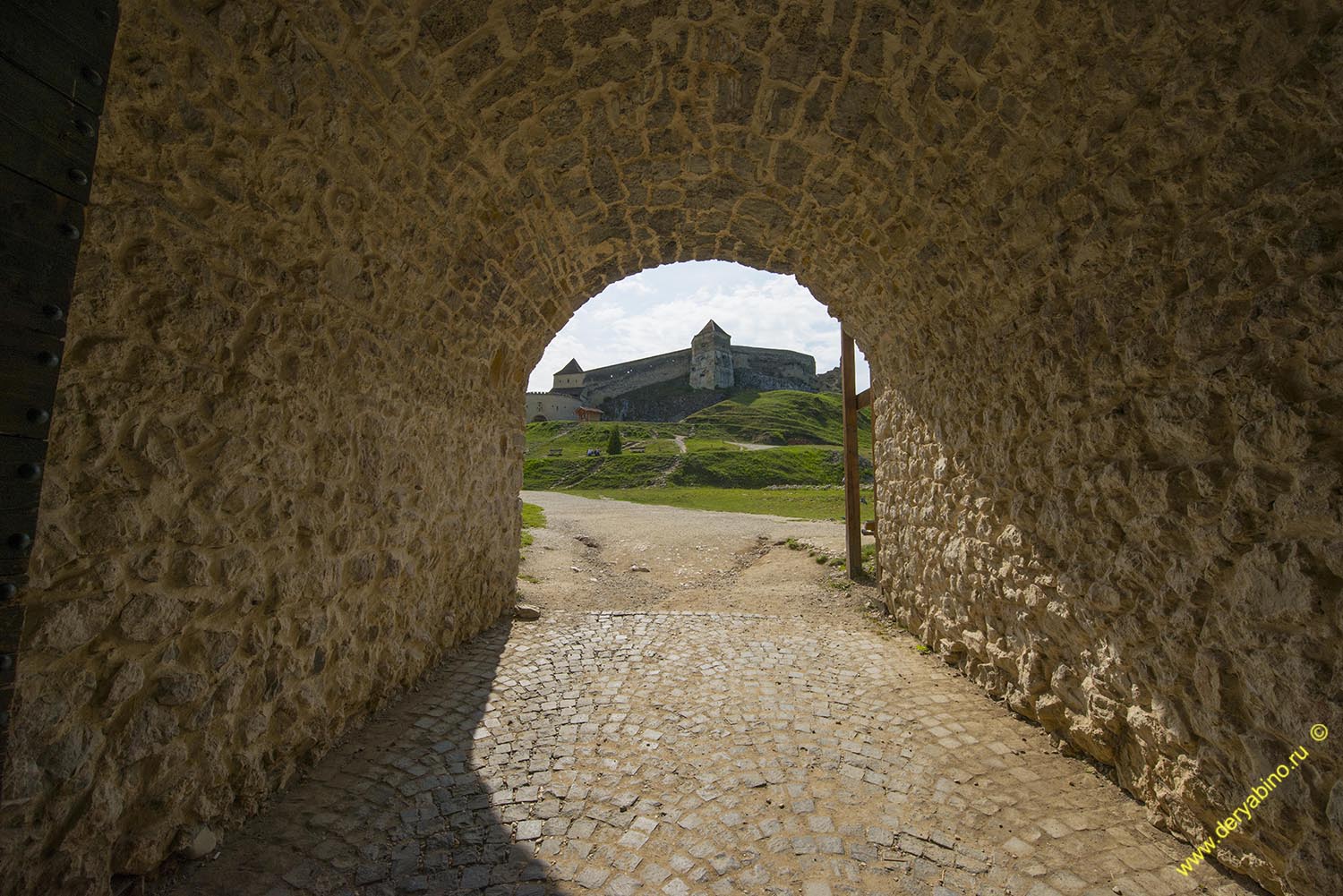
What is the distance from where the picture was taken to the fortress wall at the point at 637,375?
2552 inches

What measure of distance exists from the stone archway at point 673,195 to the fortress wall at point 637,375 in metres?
60.0

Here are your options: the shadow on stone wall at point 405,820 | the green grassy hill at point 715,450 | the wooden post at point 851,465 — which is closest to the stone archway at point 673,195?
the shadow on stone wall at point 405,820

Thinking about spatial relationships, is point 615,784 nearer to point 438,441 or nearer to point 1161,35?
point 438,441

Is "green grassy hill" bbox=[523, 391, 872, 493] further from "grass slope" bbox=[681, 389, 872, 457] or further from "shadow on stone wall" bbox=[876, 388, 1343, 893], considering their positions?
"shadow on stone wall" bbox=[876, 388, 1343, 893]

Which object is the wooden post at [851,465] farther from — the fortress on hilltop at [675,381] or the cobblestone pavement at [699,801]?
the fortress on hilltop at [675,381]

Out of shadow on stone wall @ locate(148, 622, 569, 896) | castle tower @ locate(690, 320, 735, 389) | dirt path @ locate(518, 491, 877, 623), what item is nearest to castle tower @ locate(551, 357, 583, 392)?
castle tower @ locate(690, 320, 735, 389)

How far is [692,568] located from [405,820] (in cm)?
678

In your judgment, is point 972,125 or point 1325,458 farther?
point 972,125

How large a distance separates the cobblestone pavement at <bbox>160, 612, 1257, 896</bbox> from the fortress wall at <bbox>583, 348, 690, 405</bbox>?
60681 mm

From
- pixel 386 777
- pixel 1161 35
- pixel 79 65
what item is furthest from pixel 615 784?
pixel 1161 35

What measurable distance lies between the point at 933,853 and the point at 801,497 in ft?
62.0

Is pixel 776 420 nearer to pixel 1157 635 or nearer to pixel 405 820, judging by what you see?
pixel 1157 635

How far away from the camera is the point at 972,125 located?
11.1 ft

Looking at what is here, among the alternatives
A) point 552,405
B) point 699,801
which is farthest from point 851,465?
point 552,405
